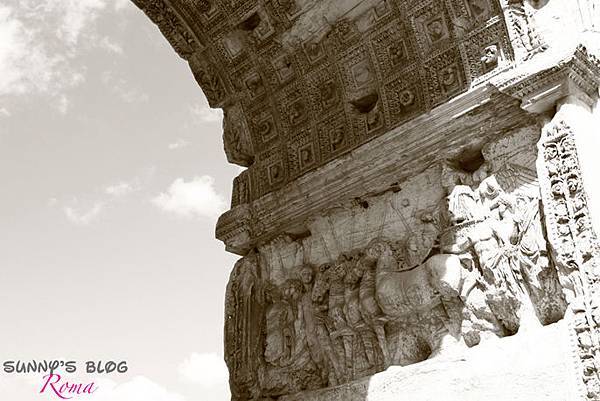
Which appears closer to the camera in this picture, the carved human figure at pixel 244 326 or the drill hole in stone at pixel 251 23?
the carved human figure at pixel 244 326

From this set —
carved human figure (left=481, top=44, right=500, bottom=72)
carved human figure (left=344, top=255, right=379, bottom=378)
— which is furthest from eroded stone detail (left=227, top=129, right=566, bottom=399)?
carved human figure (left=481, top=44, right=500, bottom=72)

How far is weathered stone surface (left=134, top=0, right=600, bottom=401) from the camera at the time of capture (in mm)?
5391

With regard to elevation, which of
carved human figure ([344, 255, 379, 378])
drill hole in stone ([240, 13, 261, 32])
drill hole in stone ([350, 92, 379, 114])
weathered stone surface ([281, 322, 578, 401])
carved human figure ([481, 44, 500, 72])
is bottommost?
weathered stone surface ([281, 322, 578, 401])

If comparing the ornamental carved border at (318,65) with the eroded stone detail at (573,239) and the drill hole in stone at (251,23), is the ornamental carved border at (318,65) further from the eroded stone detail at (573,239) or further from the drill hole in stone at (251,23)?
the eroded stone detail at (573,239)

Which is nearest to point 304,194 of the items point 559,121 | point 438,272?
point 438,272

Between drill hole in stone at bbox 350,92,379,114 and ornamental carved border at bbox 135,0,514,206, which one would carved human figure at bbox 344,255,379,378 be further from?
drill hole in stone at bbox 350,92,379,114

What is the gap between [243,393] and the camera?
7.28 metres

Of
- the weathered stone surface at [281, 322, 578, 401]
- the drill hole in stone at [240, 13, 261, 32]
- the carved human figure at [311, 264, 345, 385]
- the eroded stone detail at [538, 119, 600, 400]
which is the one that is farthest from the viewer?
the drill hole in stone at [240, 13, 261, 32]

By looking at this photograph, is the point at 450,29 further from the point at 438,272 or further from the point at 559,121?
the point at 438,272

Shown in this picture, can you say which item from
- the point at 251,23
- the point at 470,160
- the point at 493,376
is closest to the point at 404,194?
the point at 470,160

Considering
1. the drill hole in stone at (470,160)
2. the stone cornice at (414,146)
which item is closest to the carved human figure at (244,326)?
the stone cornice at (414,146)

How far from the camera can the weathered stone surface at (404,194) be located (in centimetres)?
539

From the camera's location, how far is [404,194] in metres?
6.65

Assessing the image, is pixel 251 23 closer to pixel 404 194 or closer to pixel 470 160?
pixel 404 194
